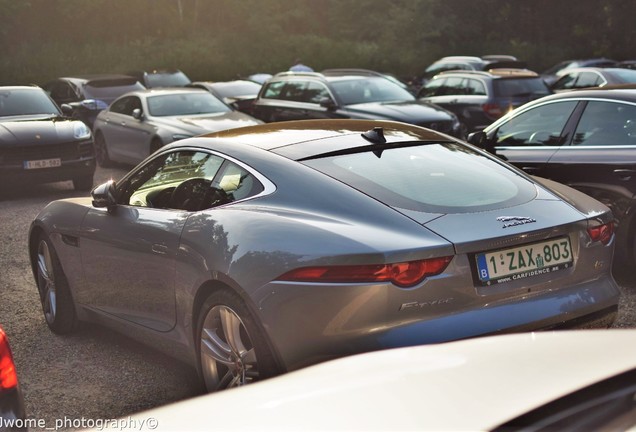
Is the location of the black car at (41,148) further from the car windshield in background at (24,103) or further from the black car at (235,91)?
the black car at (235,91)

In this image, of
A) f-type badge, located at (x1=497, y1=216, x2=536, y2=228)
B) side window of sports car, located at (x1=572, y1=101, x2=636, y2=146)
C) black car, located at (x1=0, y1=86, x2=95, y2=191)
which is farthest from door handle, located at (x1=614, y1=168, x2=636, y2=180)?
black car, located at (x1=0, y1=86, x2=95, y2=191)

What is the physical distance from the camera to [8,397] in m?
3.24

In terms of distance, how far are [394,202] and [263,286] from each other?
0.72m

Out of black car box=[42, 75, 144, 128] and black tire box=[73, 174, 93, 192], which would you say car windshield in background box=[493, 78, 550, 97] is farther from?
black car box=[42, 75, 144, 128]

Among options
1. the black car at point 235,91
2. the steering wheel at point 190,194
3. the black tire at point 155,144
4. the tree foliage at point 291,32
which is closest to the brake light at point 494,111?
the black car at point 235,91

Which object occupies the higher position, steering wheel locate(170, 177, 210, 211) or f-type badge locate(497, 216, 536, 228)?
steering wheel locate(170, 177, 210, 211)

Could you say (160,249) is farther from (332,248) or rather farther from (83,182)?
(83,182)

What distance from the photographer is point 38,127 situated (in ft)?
42.9

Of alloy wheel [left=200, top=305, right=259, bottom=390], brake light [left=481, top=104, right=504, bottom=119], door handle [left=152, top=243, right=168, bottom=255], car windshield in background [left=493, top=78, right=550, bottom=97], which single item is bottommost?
brake light [left=481, top=104, right=504, bottom=119]

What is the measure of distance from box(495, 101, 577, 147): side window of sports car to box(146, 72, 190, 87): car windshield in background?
1677 centimetres

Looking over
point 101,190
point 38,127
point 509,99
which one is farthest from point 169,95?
point 101,190

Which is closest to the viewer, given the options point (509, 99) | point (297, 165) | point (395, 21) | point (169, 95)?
point (297, 165)

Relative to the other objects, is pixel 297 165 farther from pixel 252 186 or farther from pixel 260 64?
pixel 260 64

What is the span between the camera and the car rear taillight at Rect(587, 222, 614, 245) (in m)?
4.48
